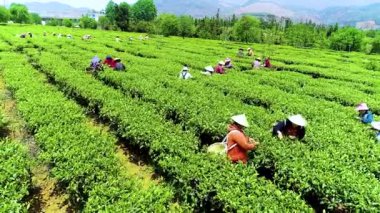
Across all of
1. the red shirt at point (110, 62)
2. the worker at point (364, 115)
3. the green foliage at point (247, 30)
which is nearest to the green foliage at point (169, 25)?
the green foliage at point (247, 30)

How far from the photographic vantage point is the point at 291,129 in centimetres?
919

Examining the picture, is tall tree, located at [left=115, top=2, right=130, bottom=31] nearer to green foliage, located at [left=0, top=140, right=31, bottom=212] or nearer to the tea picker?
green foliage, located at [left=0, top=140, right=31, bottom=212]

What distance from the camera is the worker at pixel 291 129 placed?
29.0 ft

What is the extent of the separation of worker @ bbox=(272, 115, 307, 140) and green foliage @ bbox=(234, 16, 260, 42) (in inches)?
2713

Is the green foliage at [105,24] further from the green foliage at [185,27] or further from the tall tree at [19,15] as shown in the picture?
the green foliage at [185,27]

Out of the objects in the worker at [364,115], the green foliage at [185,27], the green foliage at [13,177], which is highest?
the green foliage at [185,27]

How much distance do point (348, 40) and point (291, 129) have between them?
72706 mm

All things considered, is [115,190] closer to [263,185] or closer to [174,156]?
[174,156]

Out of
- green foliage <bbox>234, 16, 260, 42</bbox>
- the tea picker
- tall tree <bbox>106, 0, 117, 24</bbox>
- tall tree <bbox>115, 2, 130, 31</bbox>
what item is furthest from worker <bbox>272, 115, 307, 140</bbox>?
tall tree <bbox>106, 0, 117, 24</bbox>

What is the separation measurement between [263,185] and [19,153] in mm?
5821

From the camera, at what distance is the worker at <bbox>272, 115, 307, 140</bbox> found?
884 cm

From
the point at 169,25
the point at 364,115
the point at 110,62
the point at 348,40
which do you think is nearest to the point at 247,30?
the point at 169,25

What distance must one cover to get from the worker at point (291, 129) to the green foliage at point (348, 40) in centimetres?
7240

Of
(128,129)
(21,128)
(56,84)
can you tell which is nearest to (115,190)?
(128,129)
